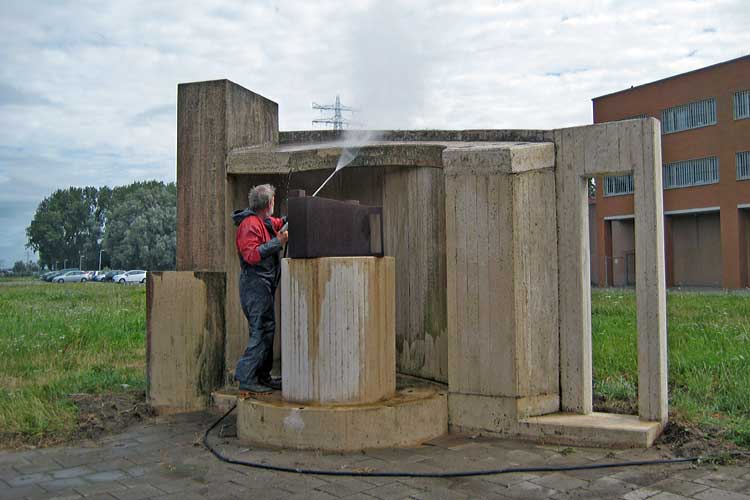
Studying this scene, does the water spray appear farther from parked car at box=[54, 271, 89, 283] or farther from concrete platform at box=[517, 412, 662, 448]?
parked car at box=[54, 271, 89, 283]

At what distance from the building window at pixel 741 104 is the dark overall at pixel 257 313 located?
1195 inches

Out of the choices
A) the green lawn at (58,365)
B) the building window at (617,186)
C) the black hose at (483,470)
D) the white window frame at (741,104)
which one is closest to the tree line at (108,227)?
the building window at (617,186)

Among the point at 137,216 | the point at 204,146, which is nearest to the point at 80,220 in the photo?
the point at 137,216

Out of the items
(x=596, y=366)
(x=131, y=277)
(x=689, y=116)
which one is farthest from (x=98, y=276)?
(x=596, y=366)

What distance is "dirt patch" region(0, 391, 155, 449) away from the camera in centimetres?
559

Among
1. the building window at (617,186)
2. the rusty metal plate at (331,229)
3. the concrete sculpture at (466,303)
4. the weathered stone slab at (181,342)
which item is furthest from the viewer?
the building window at (617,186)

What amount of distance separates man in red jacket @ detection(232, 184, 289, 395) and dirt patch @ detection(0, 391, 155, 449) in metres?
1.14

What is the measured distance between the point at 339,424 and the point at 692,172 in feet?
107

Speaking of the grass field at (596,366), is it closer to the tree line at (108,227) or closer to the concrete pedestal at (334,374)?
the concrete pedestal at (334,374)

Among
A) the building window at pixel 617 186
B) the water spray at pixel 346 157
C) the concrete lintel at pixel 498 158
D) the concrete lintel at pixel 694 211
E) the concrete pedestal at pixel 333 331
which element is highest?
the building window at pixel 617 186

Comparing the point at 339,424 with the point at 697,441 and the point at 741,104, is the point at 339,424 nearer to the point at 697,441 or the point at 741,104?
the point at 697,441

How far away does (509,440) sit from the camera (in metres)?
5.36

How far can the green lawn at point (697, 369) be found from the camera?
5613mm

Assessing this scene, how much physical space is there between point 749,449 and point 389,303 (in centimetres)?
269
